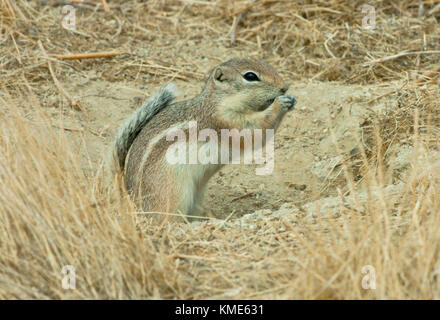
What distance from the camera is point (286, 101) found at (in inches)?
→ 162

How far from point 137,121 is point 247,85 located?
2.49 feet

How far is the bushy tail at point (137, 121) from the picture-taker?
14.0 feet

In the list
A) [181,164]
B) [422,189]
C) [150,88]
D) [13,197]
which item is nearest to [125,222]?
[13,197]

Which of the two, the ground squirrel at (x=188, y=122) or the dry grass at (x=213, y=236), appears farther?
the ground squirrel at (x=188, y=122)

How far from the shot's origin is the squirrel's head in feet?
13.7

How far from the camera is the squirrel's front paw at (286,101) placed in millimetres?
4105

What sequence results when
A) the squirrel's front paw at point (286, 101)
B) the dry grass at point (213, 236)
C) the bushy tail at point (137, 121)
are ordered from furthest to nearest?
the bushy tail at point (137, 121) → the squirrel's front paw at point (286, 101) → the dry grass at point (213, 236)

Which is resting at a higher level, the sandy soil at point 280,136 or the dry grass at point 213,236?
the sandy soil at point 280,136

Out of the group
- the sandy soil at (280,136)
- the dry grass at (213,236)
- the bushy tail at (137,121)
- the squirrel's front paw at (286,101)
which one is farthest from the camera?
the sandy soil at (280,136)

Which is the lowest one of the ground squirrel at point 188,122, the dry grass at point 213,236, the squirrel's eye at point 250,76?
the dry grass at point 213,236

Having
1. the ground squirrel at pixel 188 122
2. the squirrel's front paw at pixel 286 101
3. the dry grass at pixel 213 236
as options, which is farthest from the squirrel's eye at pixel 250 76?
the dry grass at pixel 213 236

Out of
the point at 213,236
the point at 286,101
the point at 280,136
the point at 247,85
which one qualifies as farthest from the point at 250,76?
the point at 280,136

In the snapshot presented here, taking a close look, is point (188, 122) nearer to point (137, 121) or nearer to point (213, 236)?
point (137, 121)

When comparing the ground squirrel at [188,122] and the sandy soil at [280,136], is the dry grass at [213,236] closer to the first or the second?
the sandy soil at [280,136]
